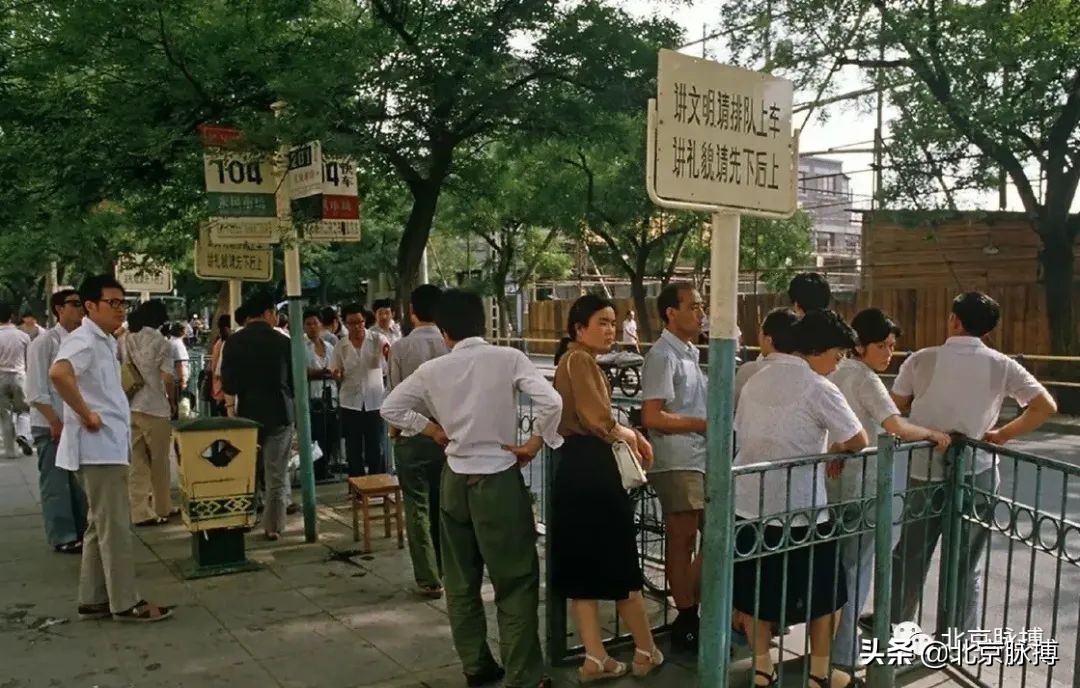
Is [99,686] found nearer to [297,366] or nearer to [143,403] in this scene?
[297,366]

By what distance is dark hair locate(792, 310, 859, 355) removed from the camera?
3.72m

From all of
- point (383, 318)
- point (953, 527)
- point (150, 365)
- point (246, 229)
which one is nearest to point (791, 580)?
point (953, 527)

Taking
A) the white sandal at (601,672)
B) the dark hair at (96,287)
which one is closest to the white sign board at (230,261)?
the dark hair at (96,287)

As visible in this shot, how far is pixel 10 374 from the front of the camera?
1024 cm

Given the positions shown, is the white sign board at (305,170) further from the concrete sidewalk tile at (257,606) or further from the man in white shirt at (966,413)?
the man in white shirt at (966,413)

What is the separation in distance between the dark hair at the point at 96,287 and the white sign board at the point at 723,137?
3562 mm

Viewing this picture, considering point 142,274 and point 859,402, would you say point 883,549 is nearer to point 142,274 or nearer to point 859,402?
point 859,402

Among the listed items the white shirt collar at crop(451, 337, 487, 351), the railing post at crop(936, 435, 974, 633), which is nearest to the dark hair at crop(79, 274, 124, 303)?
the white shirt collar at crop(451, 337, 487, 351)

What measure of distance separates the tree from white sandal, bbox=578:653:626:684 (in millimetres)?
9827

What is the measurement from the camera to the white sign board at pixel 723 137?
2635 millimetres

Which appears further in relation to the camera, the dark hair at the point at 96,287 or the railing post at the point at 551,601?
the dark hair at the point at 96,287

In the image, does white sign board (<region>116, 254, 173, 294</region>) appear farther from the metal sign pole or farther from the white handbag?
the white handbag

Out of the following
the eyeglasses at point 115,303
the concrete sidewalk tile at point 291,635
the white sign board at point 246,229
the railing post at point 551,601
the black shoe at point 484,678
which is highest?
the white sign board at point 246,229

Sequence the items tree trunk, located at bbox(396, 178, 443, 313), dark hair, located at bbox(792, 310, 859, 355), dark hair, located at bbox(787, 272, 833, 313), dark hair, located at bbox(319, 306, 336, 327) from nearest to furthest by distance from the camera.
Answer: dark hair, located at bbox(792, 310, 859, 355) → dark hair, located at bbox(787, 272, 833, 313) → tree trunk, located at bbox(396, 178, 443, 313) → dark hair, located at bbox(319, 306, 336, 327)
